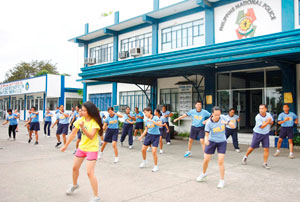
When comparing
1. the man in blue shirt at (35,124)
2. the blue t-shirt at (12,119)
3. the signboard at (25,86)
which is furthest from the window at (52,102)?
the man in blue shirt at (35,124)

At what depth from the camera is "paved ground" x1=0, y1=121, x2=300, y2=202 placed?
15.6 ft

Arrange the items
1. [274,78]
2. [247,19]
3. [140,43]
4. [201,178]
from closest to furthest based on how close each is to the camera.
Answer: [201,178] → [274,78] → [247,19] → [140,43]

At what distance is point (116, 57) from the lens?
18.8m

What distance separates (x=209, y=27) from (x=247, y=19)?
74.7 inches

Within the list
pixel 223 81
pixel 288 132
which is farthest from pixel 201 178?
pixel 223 81

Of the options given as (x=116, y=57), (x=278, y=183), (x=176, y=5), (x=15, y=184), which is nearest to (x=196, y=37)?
(x=176, y=5)

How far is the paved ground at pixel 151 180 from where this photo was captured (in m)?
4.77

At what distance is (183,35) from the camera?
585 inches

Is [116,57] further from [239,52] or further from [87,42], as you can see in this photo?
[239,52]

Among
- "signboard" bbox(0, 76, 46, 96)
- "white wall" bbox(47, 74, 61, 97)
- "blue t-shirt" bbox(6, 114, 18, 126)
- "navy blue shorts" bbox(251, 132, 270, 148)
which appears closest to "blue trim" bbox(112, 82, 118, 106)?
"blue t-shirt" bbox(6, 114, 18, 126)

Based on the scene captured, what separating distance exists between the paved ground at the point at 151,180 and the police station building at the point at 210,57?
373cm

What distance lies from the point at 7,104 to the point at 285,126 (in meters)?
37.3

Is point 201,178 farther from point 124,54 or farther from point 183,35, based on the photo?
point 124,54

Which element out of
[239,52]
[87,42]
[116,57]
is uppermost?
[87,42]
